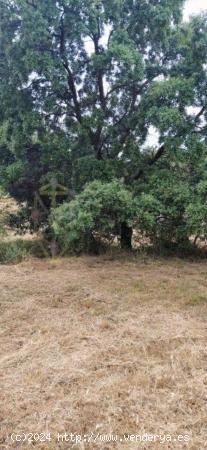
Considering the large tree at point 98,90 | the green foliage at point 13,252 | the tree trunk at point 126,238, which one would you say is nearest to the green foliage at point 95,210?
the large tree at point 98,90

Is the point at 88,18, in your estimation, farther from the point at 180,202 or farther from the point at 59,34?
the point at 180,202

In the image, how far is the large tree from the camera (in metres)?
4.86

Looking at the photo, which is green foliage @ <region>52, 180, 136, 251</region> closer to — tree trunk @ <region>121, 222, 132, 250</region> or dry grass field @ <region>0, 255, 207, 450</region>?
dry grass field @ <region>0, 255, 207, 450</region>

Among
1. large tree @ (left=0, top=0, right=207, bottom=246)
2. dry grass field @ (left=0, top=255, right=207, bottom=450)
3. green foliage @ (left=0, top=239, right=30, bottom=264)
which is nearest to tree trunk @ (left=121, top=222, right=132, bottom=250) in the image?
large tree @ (left=0, top=0, right=207, bottom=246)

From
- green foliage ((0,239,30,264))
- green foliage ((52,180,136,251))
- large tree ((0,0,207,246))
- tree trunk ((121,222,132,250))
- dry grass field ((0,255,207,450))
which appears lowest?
dry grass field ((0,255,207,450))

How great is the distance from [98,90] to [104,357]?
4.43 metres

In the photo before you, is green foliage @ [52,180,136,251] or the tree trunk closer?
green foliage @ [52,180,136,251]

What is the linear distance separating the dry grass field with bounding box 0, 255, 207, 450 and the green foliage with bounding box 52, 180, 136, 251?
63cm

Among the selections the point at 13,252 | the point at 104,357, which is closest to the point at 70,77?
the point at 13,252

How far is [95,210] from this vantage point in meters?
4.72

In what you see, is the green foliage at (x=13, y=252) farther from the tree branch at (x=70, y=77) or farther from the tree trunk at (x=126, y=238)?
the tree branch at (x=70, y=77)

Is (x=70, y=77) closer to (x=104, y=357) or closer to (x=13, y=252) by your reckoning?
(x=13, y=252)

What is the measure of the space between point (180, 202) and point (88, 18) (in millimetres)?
2739

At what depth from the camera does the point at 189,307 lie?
371cm
